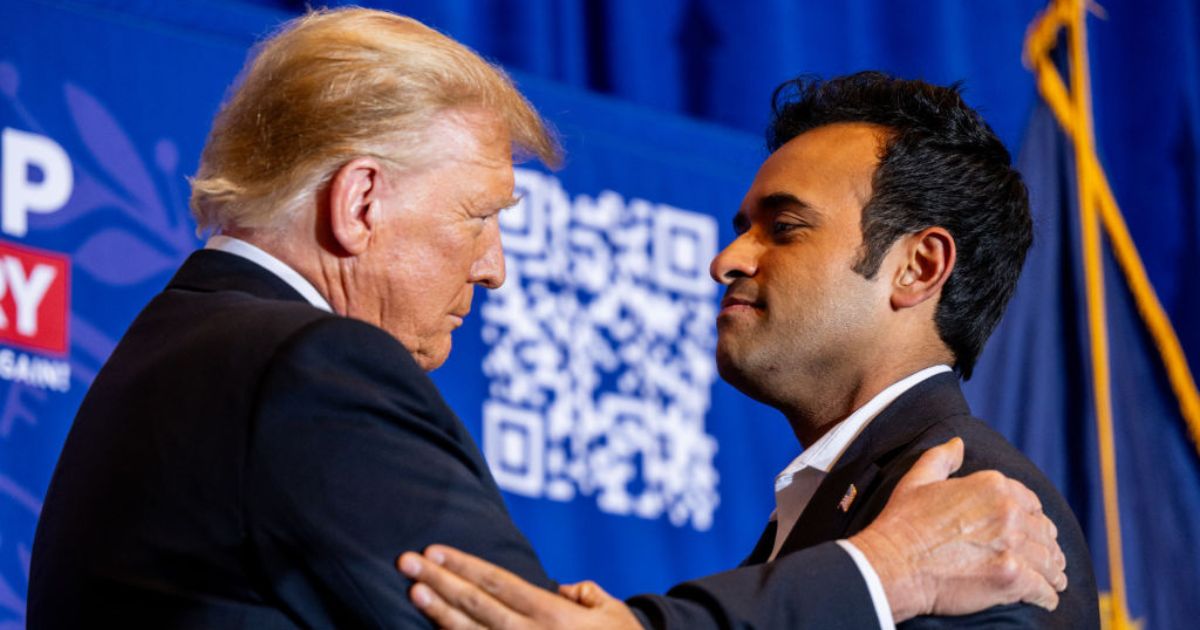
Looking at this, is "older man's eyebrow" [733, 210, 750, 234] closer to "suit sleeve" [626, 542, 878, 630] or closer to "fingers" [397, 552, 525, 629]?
"suit sleeve" [626, 542, 878, 630]

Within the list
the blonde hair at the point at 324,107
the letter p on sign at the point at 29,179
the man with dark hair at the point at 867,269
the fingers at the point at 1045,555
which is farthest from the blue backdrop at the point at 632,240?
the fingers at the point at 1045,555

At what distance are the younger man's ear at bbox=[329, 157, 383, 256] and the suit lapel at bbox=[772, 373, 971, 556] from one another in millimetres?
601

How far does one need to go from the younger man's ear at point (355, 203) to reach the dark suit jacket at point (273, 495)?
147 millimetres

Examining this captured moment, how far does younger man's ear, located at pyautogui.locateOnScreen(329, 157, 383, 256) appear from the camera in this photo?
71.3 inches

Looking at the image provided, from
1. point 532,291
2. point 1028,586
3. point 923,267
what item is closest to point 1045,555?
point 1028,586

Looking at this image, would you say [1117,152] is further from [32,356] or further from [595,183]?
[32,356]

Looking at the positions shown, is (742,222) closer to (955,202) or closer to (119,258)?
(955,202)

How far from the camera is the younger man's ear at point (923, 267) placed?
2311 millimetres

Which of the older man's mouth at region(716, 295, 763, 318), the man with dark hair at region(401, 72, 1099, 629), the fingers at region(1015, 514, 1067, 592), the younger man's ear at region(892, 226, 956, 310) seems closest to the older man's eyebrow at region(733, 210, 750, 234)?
the man with dark hair at region(401, 72, 1099, 629)

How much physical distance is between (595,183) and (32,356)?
50.3 inches

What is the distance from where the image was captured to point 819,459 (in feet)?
7.18

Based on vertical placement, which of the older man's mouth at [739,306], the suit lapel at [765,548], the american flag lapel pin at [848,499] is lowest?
the suit lapel at [765,548]

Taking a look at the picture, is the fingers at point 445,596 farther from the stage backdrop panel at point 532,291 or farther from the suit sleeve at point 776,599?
the stage backdrop panel at point 532,291

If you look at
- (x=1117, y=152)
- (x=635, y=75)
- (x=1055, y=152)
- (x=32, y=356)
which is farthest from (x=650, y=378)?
(x=1117, y=152)
